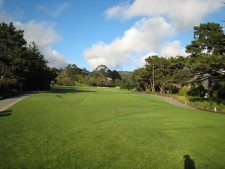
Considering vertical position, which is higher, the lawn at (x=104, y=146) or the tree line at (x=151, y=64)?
the tree line at (x=151, y=64)

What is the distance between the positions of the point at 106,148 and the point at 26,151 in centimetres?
289

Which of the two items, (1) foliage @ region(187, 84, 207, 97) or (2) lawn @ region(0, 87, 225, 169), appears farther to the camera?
(1) foliage @ region(187, 84, 207, 97)

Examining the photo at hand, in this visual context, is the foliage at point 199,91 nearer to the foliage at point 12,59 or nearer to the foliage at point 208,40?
the foliage at point 208,40

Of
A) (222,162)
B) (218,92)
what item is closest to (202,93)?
(218,92)

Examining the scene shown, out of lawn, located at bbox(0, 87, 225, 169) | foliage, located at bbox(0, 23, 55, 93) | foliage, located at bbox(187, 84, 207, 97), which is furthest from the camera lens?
foliage, located at bbox(187, 84, 207, 97)

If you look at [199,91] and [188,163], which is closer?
[188,163]

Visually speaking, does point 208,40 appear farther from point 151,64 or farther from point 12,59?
point 151,64

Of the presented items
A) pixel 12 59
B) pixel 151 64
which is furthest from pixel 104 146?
pixel 151 64

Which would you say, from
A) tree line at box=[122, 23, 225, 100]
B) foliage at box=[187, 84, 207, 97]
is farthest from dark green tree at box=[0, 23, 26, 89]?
foliage at box=[187, 84, 207, 97]

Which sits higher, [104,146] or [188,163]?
[104,146]

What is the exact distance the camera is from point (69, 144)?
10094 millimetres

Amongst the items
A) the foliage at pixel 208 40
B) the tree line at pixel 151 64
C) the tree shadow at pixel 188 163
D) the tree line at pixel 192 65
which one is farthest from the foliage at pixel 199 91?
the tree shadow at pixel 188 163

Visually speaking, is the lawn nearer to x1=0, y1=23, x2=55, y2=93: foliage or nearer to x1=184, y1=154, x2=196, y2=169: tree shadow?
x1=184, y1=154, x2=196, y2=169: tree shadow

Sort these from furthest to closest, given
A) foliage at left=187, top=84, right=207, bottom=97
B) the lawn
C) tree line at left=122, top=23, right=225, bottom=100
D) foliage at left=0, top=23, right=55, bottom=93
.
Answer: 1. foliage at left=187, top=84, right=207, bottom=97
2. foliage at left=0, top=23, right=55, bottom=93
3. tree line at left=122, top=23, right=225, bottom=100
4. the lawn
